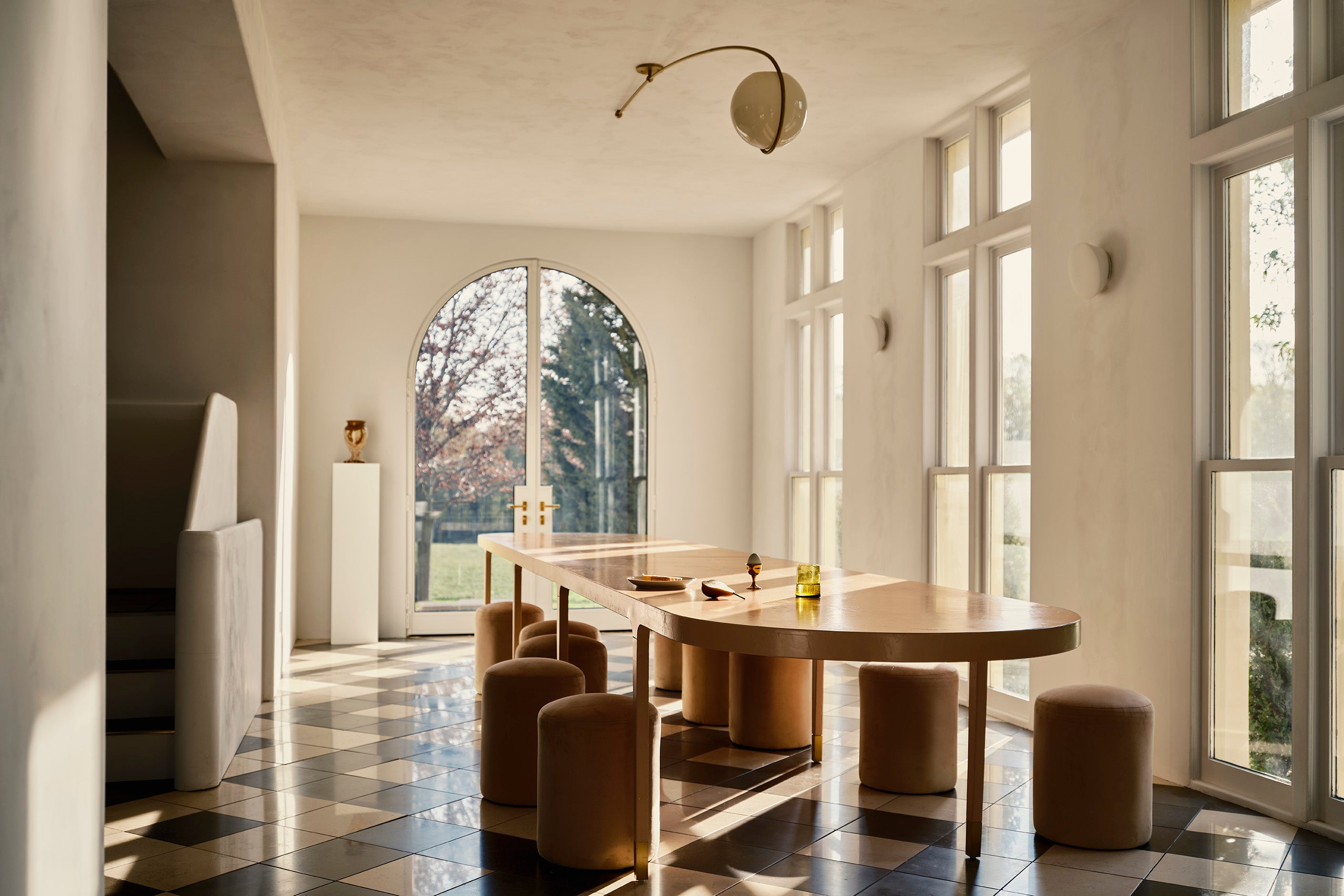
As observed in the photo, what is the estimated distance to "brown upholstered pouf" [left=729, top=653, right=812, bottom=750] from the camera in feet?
14.7

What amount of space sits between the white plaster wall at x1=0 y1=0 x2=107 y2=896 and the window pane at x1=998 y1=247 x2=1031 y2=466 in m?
4.19

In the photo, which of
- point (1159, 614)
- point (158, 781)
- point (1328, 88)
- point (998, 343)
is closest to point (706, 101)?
point (998, 343)

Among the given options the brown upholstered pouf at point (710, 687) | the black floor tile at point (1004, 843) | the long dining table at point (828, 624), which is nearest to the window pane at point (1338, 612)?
the black floor tile at point (1004, 843)

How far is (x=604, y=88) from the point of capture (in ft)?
17.4

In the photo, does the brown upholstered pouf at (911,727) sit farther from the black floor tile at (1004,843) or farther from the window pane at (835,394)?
the window pane at (835,394)

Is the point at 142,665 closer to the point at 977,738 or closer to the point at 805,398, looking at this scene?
the point at 977,738

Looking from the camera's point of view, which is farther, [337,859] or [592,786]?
[337,859]

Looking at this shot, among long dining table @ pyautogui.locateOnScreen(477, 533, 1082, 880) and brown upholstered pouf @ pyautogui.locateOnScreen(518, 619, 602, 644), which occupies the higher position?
long dining table @ pyautogui.locateOnScreen(477, 533, 1082, 880)

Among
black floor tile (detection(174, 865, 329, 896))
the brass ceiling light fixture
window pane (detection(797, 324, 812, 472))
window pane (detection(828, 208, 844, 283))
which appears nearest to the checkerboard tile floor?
black floor tile (detection(174, 865, 329, 896))

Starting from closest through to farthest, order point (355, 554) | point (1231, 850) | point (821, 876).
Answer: point (821, 876) → point (1231, 850) → point (355, 554)

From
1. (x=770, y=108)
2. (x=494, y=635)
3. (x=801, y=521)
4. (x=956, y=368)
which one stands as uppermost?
(x=770, y=108)

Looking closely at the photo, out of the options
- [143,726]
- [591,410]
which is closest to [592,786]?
[143,726]

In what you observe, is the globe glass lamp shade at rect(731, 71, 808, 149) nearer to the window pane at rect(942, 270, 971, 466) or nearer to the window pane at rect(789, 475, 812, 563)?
the window pane at rect(942, 270, 971, 466)

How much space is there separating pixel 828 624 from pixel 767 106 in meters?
1.76
